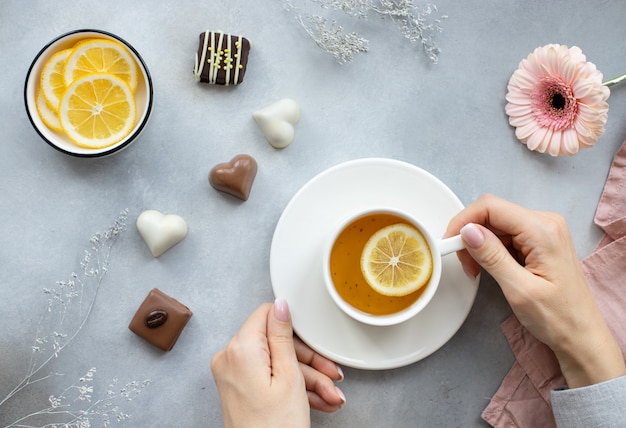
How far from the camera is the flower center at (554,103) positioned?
1.53 metres

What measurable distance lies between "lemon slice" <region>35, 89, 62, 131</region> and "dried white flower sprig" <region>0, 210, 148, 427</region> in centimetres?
27

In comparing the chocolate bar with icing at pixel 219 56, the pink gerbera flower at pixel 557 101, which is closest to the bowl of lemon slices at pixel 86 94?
the chocolate bar with icing at pixel 219 56

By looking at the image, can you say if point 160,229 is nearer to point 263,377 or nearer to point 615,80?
point 263,377

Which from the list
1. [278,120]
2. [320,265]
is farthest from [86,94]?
[320,265]

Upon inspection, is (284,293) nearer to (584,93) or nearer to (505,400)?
(505,400)

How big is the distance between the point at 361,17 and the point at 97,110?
2.39 ft

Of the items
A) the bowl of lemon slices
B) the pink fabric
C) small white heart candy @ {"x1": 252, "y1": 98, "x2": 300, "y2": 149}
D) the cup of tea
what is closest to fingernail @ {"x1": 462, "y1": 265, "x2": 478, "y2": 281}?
the cup of tea

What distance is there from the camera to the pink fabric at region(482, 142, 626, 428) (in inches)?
61.0

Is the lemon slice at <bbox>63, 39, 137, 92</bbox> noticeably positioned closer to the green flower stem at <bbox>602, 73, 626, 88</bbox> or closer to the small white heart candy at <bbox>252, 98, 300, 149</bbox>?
the small white heart candy at <bbox>252, 98, 300, 149</bbox>

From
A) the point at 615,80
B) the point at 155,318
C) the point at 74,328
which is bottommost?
the point at 74,328

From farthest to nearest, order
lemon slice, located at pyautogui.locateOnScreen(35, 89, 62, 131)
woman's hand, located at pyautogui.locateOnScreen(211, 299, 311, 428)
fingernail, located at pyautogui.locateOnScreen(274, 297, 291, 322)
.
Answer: lemon slice, located at pyautogui.locateOnScreen(35, 89, 62, 131) < fingernail, located at pyautogui.locateOnScreen(274, 297, 291, 322) < woman's hand, located at pyautogui.locateOnScreen(211, 299, 311, 428)

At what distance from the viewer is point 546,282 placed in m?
1.36

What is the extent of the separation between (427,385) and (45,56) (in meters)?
1.30

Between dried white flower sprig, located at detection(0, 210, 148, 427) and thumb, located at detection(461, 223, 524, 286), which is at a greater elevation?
thumb, located at detection(461, 223, 524, 286)
